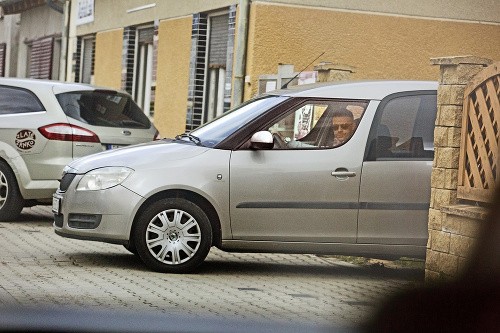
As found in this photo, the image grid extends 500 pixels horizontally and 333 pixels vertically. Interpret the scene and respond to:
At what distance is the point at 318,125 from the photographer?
7.59 metres

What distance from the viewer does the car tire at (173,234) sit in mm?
7266

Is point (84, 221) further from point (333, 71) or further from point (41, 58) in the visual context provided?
point (41, 58)

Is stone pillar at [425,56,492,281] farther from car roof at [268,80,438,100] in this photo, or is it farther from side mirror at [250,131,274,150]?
side mirror at [250,131,274,150]

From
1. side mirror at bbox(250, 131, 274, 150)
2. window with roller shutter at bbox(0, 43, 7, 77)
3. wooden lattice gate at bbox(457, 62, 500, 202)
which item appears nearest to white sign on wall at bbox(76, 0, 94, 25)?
window with roller shutter at bbox(0, 43, 7, 77)

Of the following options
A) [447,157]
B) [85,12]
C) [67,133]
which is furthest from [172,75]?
[447,157]

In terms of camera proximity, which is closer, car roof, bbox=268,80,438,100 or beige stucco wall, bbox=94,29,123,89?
car roof, bbox=268,80,438,100

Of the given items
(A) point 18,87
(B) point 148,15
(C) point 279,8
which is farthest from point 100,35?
(A) point 18,87

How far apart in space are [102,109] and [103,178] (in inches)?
143

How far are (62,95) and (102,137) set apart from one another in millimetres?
700

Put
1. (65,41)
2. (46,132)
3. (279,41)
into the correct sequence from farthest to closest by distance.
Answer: (65,41) → (279,41) → (46,132)

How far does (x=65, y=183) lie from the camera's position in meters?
7.84

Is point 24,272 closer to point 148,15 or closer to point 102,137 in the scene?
point 102,137

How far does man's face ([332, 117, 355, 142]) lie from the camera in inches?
295

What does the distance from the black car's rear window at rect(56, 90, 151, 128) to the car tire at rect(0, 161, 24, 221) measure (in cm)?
97
